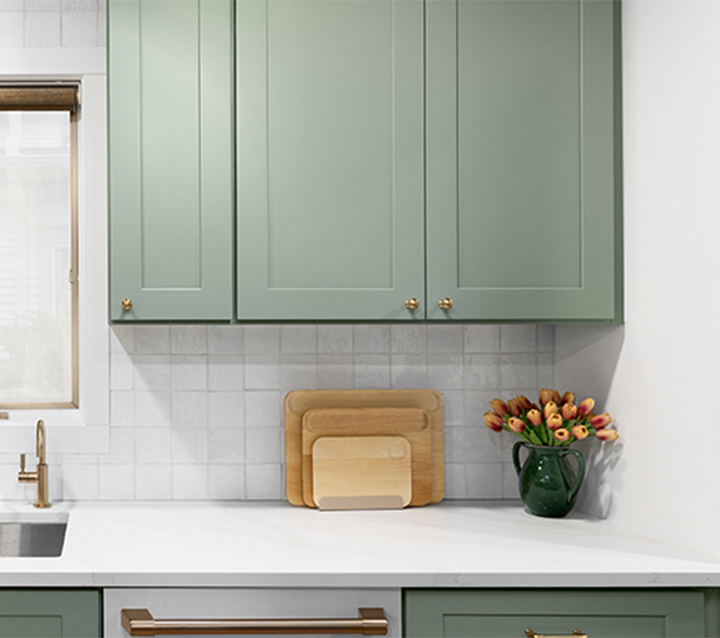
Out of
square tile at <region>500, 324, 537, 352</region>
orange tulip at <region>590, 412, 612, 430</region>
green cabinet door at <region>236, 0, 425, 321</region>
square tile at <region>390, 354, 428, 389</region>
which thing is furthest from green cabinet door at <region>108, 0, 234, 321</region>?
orange tulip at <region>590, 412, 612, 430</region>

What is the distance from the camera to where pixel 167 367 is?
6.33ft

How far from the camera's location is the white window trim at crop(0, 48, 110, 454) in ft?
6.19

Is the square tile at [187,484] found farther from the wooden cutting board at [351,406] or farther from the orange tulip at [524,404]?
the orange tulip at [524,404]

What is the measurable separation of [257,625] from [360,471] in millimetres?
595

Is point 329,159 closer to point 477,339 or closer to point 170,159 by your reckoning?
point 170,159

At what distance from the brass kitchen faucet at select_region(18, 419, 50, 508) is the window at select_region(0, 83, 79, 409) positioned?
0.18 meters

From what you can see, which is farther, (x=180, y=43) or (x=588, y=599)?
(x=180, y=43)

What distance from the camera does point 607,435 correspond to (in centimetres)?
163

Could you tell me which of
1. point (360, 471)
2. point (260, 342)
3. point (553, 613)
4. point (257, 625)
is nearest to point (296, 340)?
point (260, 342)

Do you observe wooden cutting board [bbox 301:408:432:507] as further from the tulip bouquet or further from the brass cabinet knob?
the brass cabinet knob

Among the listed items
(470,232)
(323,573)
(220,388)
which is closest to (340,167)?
(470,232)

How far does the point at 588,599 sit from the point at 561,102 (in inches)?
44.9

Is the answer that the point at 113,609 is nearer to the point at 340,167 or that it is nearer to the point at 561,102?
the point at 340,167

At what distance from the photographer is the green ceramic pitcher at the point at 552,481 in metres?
1.70
